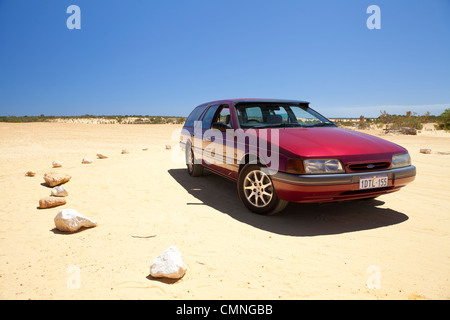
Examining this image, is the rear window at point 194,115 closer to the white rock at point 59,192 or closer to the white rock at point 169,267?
the white rock at point 59,192

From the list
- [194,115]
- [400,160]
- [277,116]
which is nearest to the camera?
[400,160]

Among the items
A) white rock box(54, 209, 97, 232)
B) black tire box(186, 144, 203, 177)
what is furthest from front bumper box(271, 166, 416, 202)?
black tire box(186, 144, 203, 177)

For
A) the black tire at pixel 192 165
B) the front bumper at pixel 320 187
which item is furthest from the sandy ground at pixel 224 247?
the black tire at pixel 192 165

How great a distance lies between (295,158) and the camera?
338 centimetres

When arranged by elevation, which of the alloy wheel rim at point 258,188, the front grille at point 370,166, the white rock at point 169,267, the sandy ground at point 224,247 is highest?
the front grille at point 370,166

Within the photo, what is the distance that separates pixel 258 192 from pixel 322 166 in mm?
999

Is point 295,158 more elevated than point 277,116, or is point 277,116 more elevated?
point 277,116

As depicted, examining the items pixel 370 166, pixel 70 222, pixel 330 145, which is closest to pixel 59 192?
pixel 70 222

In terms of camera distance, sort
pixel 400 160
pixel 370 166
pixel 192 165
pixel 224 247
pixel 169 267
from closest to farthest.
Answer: pixel 169 267, pixel 224 247, pixel 370 166, pixel 400 160, pixel 192 165

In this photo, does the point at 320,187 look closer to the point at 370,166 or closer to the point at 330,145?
the point at 330,145

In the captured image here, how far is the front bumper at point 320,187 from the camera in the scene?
330 centimetres

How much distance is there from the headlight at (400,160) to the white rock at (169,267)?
3.03 metres

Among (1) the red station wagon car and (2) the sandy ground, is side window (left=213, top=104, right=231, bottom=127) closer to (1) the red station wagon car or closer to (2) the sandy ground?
(1) the red station wagon car
